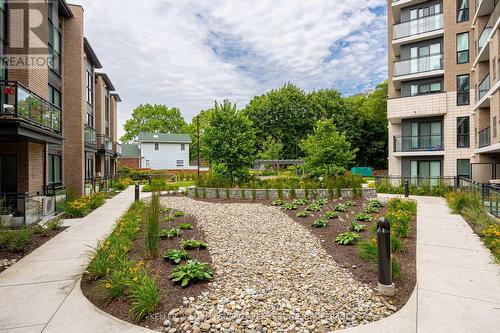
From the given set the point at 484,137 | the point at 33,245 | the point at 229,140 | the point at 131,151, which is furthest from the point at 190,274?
the point at 131,151

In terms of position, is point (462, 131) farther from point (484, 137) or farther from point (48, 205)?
point (48, 205)

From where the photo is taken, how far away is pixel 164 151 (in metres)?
48.7

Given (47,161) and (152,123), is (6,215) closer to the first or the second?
(47,161)

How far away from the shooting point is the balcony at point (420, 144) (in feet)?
70.2

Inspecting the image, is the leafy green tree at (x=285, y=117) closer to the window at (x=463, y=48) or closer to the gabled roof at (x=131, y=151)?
the gabled roof at (x=131, y=151)

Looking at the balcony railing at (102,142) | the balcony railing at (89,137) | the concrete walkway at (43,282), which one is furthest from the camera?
the balcony railing at (102,142)

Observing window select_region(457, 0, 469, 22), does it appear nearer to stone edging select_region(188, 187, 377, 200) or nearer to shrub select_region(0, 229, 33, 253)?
stone edging select_region(188, 187, 377, 200)

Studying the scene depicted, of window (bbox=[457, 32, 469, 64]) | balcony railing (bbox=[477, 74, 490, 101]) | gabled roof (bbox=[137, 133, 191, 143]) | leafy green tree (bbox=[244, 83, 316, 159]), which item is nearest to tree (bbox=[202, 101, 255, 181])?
balcony railing (bbox=[477, 74, 490, 101])

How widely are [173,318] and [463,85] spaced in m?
24.1

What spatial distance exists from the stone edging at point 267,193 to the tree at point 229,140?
2332 mm

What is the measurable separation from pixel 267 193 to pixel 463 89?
52.0 feet

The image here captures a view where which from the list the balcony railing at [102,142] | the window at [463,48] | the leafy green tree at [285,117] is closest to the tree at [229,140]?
the balcony railing at [102,142]

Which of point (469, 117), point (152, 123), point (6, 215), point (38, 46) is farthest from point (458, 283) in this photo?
point (152, 123)

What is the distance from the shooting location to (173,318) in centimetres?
396
